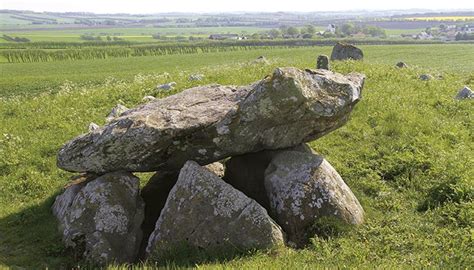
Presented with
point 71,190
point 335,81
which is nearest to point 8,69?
point 71,190

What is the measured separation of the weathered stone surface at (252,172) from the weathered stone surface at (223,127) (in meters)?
0.75

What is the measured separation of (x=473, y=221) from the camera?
1162cm

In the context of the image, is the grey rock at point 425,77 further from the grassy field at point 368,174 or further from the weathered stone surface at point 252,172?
the weathered stone surface at point 252,172

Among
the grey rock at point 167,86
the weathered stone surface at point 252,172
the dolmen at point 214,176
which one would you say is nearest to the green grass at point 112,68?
the grey rock at point 167,86

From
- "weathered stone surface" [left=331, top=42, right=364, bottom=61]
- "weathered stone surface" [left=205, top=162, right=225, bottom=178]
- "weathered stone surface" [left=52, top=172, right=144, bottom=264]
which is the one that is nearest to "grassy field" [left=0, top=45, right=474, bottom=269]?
"weathered stone surface" [left=52, top=172, right=144, bottom=264]

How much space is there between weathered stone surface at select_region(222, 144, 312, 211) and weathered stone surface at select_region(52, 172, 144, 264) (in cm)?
305

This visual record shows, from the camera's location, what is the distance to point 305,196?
12.2m

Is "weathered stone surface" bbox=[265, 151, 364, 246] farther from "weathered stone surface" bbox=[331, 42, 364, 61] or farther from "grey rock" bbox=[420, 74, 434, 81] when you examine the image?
"weathered stone surface" bbox=[331, 42, 364, 61]

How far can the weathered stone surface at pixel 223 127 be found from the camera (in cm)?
1240

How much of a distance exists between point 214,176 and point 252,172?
236cm

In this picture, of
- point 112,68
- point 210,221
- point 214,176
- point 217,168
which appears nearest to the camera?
point 210,221

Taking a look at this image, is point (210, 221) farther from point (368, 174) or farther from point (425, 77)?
point (425, 77)

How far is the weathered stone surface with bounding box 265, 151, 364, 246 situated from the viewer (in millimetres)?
12031

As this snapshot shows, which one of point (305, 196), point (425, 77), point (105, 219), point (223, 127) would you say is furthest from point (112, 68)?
point (305, 196)
